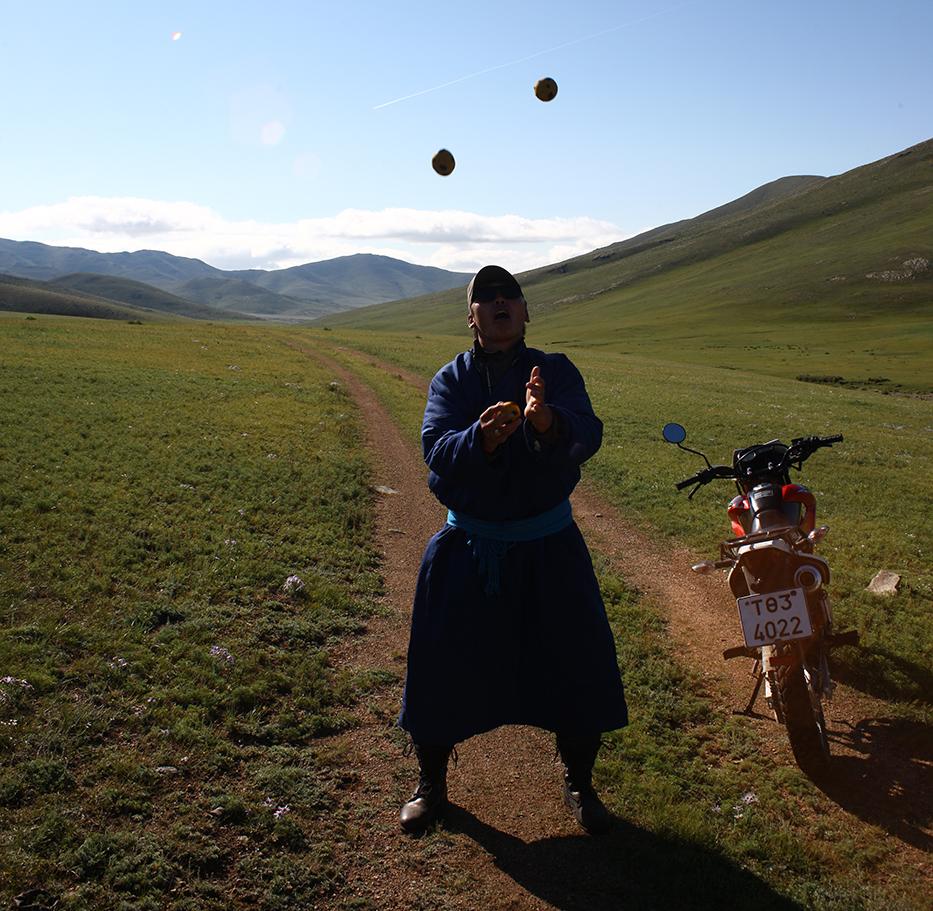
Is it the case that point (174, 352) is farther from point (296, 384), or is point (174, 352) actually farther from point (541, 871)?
point (541, 871)

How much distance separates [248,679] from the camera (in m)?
7.09

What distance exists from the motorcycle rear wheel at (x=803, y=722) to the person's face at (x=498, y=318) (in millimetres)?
3615

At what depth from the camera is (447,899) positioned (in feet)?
14.7

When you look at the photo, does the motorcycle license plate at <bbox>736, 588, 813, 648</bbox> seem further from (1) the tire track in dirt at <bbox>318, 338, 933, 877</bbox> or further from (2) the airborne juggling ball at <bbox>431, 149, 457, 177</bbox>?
(2) the airborne juggling ball at <bbox>431, 149, 457, 177</bbox>

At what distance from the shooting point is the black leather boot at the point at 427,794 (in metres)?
5.09

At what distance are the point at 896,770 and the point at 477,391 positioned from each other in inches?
186

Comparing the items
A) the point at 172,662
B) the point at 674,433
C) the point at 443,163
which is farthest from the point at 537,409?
the point at 443,163

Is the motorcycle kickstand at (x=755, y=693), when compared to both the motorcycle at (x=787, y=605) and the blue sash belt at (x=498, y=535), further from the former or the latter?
the blue sash belt at (x=498, y=535)

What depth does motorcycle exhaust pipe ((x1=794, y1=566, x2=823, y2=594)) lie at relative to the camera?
571cm

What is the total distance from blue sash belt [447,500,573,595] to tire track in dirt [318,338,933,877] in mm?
3242

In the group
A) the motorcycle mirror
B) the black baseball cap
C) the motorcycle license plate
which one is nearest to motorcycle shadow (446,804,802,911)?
the motorcycle license plate

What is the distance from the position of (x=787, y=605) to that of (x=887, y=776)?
172 centimetres

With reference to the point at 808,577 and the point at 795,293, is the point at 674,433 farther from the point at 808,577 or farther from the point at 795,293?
the point at 795,293

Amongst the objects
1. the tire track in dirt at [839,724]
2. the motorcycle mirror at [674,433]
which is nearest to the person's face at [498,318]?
the motorcycle mirror at [674,433]
